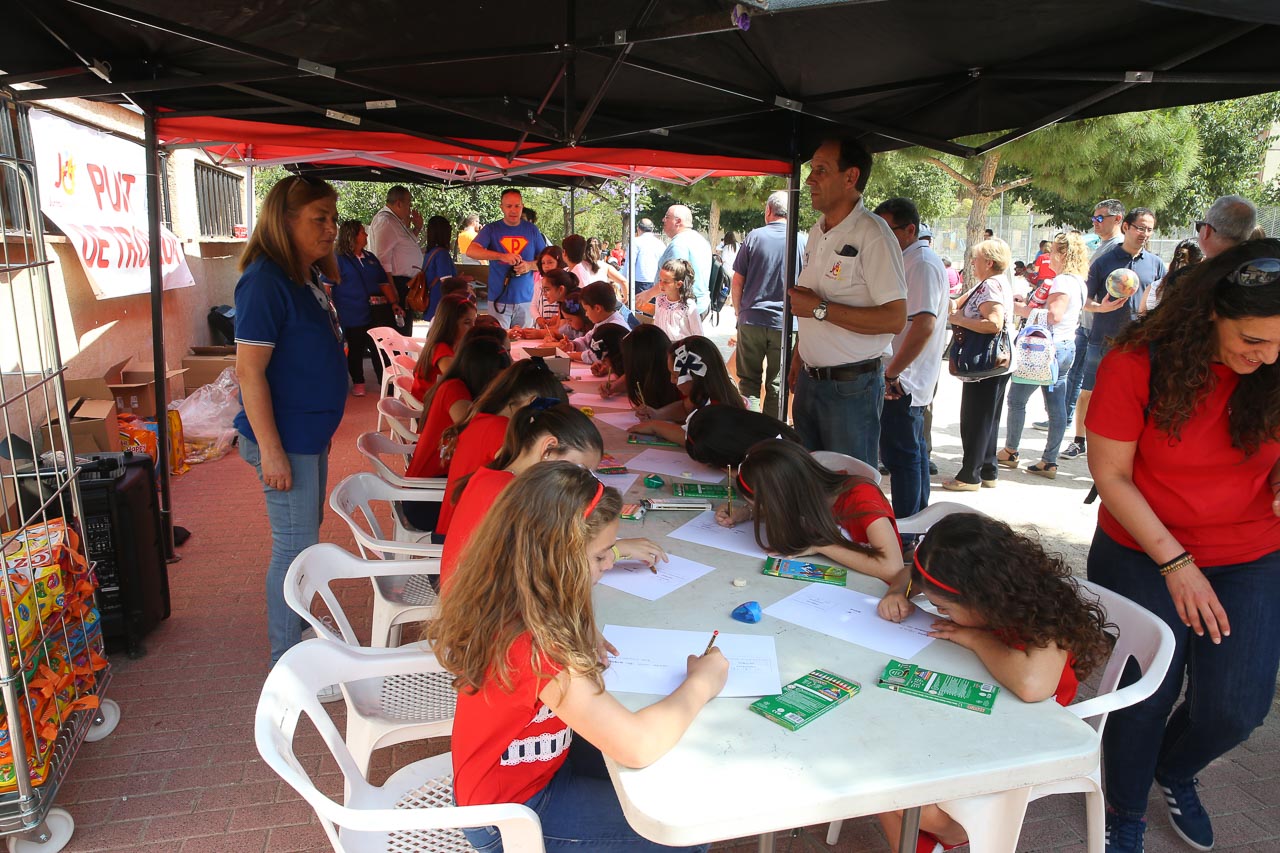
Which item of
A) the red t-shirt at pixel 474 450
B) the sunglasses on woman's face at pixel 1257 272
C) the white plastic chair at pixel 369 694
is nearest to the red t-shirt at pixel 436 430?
the red t-shirt at pixel 474 450

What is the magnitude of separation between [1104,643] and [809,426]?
2168mm

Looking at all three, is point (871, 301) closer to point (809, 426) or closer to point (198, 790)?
point (809, 426)

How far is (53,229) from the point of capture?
18.3ft

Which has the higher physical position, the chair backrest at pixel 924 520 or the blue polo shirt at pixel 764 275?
the blue polo shirt at pixel 764 275

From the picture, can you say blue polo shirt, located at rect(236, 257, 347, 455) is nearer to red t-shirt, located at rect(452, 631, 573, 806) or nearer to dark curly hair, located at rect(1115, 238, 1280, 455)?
red t-shirt, located at rect(452, 631, 573, 806)

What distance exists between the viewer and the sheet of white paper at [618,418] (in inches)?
152

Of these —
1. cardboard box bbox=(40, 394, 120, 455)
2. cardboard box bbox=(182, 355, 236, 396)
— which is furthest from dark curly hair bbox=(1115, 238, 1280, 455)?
cardboard box bbox=(182, 355, 236, 396)

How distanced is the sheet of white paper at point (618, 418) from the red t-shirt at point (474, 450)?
3.64 ft

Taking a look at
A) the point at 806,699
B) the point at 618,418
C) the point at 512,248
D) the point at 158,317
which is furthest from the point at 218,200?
the point at 806,699

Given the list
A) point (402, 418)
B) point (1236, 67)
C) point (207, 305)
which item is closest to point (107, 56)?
point (402, 418)

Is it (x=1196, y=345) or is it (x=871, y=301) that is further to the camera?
(x=871, y=301)

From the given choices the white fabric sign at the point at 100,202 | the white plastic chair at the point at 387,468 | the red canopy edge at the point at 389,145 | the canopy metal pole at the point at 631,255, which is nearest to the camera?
the white plastic chair at the point at 387,468

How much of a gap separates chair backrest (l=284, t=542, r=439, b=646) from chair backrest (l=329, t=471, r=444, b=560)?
0.51 feet

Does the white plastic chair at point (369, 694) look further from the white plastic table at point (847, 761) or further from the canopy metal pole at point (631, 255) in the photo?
the canopy metal pole at point (631, 255)
